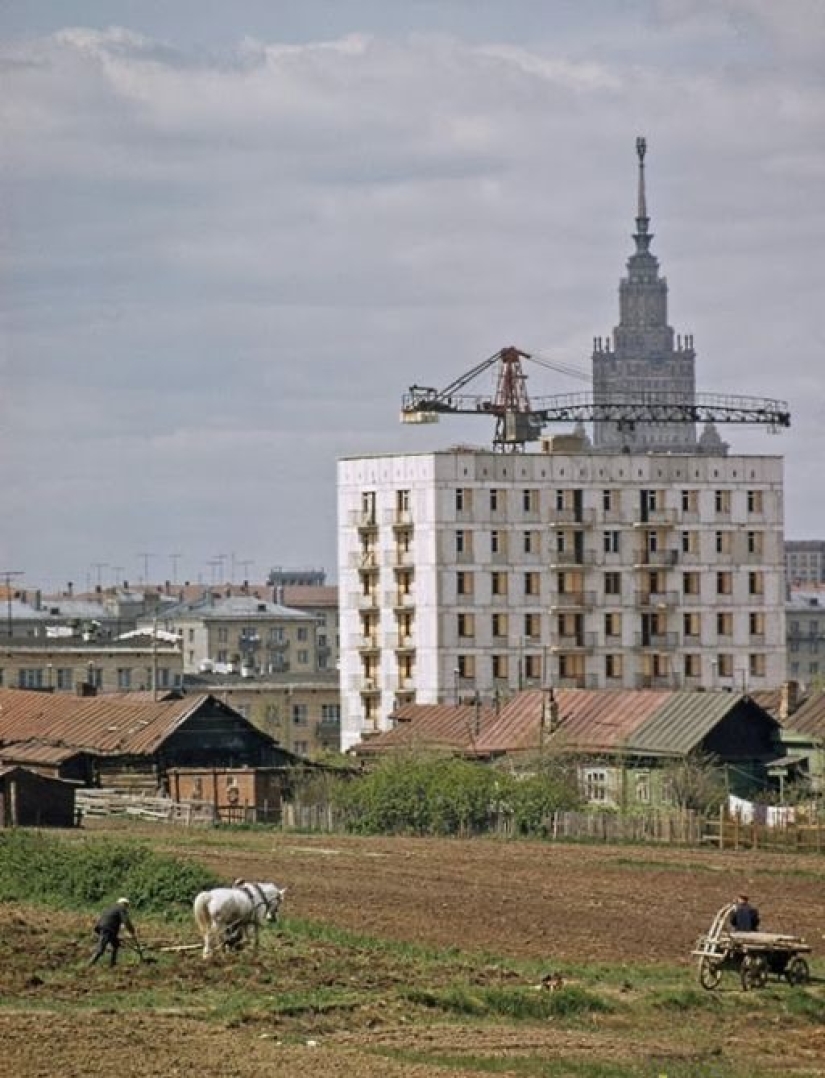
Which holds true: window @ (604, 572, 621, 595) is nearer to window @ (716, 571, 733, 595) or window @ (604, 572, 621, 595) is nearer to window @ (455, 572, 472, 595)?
window @ (716, 571, 733, 595)

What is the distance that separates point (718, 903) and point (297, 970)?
62.4 feet

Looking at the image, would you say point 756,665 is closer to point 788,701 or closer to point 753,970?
point 788,701

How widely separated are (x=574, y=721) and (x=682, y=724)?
6572 millimetres

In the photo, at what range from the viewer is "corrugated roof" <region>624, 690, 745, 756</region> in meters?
103

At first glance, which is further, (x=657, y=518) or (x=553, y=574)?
(x=657, y=518)

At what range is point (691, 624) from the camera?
147000mm

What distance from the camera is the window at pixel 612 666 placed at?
146 metres

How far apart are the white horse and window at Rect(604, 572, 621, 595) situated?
9260 cm

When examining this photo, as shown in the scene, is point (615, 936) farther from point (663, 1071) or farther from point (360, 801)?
point (360, 801)

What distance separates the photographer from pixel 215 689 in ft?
559

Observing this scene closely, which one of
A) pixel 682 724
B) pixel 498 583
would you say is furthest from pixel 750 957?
pixel 498 583

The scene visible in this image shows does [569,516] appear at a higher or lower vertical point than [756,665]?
higher

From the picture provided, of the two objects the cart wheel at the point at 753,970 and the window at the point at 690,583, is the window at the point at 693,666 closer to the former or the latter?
the window at the point at 690,583

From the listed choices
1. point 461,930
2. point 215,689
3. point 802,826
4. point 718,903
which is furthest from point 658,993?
point 215,689
